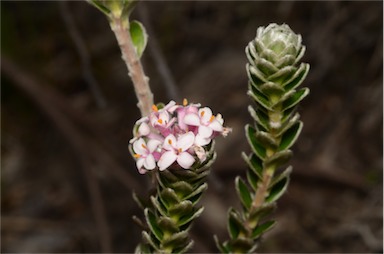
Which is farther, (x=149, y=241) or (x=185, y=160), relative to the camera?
(x=149, y=241)

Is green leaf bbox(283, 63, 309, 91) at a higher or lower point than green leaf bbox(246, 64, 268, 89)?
lower

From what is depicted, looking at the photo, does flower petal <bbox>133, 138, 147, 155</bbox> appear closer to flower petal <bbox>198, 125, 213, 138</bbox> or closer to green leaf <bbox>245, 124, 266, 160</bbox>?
flower petal <bbox>198, 125, 213, 138</bbox>

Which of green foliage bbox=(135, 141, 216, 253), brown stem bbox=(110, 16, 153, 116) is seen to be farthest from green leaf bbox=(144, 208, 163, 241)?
brown stem bbox=(110, 16, 153, 116)

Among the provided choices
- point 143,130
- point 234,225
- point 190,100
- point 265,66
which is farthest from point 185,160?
point 190,100

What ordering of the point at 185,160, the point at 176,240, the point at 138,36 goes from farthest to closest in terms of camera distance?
the point at 138,36 → the point at 176,240 → the point at 185,160

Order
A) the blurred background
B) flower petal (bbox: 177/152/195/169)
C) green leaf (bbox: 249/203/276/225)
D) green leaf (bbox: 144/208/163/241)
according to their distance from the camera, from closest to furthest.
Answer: flower petal (bbox: 177/152/195/169), green leaf (bbox: 144/208/163/241), green leaf (bbox: 249/203/276/225), the blurred background

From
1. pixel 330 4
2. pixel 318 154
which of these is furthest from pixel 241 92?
pixel 330 4

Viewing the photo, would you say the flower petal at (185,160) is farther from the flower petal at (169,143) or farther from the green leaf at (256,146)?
the green leaf at (256,146)

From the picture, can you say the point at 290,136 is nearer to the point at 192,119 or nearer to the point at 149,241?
the point at 192,119
